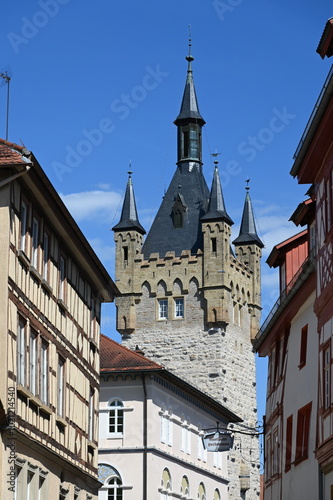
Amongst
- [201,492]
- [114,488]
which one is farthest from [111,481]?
[201,492]

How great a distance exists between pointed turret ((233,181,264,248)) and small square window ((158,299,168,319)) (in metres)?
8.96

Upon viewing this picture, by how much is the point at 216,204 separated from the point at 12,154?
211 ft

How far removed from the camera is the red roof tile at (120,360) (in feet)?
165

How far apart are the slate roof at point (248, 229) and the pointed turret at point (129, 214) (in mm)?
7503

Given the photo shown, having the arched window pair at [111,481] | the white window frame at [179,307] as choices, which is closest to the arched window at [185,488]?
the arched window pair at [111,481]

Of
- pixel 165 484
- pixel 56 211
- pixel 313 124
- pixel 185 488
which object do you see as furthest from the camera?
pixel 185 488

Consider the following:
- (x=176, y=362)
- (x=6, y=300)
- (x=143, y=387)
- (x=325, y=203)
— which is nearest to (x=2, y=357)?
(x=6, y=300)

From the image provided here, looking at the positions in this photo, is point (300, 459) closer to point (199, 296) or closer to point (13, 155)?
point (13, 155)

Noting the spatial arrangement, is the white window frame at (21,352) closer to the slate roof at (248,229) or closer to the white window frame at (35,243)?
the white window frame at (35,243)

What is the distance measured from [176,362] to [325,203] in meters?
61.4

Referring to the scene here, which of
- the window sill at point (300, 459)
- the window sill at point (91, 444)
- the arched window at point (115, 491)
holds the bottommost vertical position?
the window sill at point (300, 459)

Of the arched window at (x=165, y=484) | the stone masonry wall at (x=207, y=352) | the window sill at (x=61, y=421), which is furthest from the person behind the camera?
the stone masonry wall at (x=207, y=352)

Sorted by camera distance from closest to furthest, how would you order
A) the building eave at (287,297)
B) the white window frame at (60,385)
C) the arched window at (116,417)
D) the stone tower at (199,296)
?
the building eave at (287,297), the white window frame at (60,385), the arched window at (116,417), the stone tower at (199,296)

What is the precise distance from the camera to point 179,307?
8688 cm
